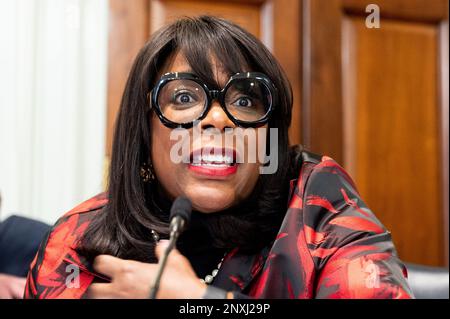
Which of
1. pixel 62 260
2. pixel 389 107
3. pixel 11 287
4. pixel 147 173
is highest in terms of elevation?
pixel 389 107

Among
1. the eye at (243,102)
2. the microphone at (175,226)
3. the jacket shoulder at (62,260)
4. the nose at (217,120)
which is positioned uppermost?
the eye at (243,102)

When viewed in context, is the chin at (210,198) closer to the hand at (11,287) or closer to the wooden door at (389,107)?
the hand at (11,287)

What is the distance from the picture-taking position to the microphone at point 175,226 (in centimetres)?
42

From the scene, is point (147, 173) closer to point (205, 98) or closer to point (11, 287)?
point (205, 98)

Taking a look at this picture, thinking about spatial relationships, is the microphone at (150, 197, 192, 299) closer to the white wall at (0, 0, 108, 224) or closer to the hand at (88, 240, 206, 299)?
the hand at (88, 240, 206, 299)

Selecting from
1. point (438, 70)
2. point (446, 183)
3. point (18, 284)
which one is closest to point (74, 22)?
point (18, 284)

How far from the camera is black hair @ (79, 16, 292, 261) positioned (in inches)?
26.0

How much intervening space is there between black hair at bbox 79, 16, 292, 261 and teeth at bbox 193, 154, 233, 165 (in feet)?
0.31

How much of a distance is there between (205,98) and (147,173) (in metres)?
0.16

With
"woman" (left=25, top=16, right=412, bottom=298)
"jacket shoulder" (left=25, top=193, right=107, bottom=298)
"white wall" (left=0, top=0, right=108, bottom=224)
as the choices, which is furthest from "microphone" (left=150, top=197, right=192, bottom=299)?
"white wall" (left=0, top=0, right=108, bottom=224)

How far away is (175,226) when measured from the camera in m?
0.45

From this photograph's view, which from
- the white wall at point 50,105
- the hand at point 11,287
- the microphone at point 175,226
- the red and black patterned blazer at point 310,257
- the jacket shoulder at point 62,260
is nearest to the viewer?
the microphone at point 175,226

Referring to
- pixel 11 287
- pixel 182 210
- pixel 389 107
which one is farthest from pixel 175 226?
pixel 389 107

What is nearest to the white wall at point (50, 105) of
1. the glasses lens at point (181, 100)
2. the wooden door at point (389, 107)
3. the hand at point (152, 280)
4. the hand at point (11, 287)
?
the hand at point (11, 287)
